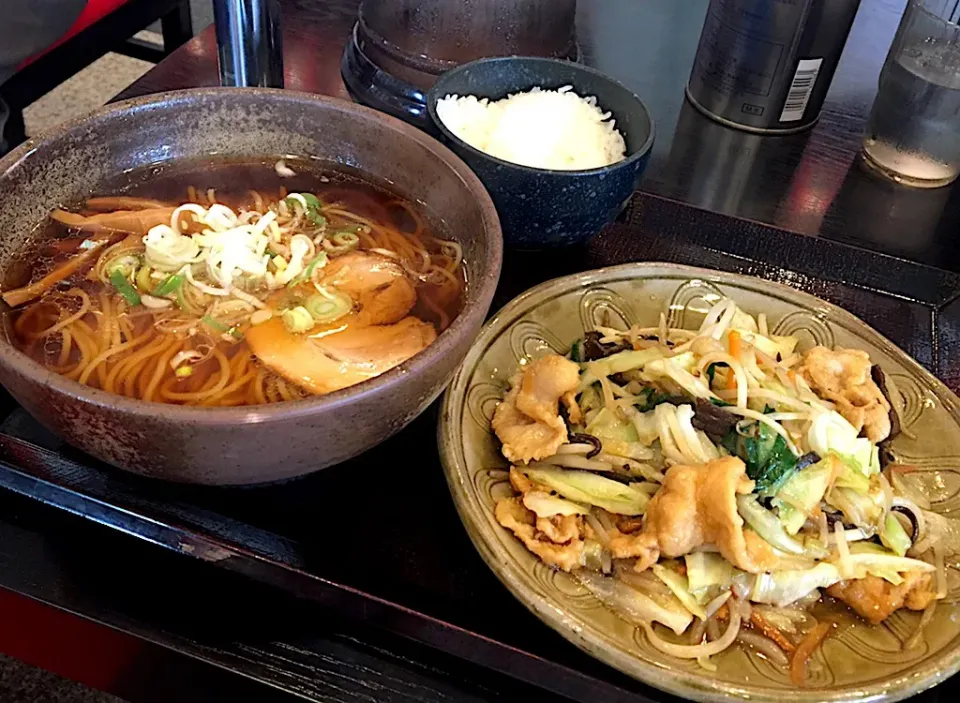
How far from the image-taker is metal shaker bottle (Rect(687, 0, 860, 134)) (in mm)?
1798

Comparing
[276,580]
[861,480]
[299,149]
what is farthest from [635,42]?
[276,580]

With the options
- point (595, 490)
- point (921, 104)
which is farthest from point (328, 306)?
point (921, 104)

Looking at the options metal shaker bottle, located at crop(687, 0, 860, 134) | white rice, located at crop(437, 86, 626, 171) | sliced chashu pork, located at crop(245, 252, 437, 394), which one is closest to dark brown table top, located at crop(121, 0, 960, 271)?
metal shaker bottle, located at crop(687, 0, 860, 134)

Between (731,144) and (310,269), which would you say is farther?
(731,144)

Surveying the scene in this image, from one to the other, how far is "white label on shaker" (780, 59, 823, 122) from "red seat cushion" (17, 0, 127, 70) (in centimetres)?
186

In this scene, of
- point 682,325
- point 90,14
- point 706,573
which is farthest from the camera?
point 90,14

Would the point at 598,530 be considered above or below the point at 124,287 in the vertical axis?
below

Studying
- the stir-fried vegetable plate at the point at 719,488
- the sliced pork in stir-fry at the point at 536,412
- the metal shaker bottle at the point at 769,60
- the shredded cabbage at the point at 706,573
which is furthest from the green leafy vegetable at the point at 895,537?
the metal shaker bottle at the point at 769,60

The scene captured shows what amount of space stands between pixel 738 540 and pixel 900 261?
78 centimetres

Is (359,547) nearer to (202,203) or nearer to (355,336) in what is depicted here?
(355,336)

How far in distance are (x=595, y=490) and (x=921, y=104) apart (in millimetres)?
1239

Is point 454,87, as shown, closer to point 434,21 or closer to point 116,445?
point 434,21

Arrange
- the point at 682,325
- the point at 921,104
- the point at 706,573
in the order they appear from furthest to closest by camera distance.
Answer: the point at 921,104 → the point at 682,325 → the point at 706,573

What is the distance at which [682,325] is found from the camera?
56.9 inches
